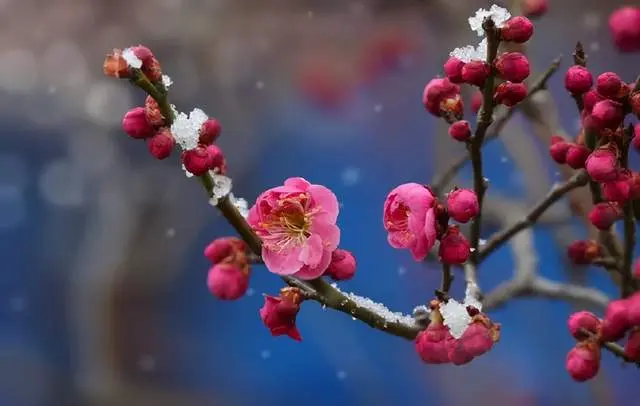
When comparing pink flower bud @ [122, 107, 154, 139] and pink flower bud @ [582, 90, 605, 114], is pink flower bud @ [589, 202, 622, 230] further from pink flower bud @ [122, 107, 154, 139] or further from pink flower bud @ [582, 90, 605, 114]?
pink flower bud @ [122, 107, 154, 139]

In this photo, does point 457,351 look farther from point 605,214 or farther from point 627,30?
point 627,30

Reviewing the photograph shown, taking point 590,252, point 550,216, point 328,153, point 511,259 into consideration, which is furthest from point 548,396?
point 590,252

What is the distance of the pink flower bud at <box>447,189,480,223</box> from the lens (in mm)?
407

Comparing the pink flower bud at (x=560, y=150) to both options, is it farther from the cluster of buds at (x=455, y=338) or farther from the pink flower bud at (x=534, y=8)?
the pink flower bud at (x=534, y=8)

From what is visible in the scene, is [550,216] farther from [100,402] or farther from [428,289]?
[100,402]

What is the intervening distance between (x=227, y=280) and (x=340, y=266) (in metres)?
0.06

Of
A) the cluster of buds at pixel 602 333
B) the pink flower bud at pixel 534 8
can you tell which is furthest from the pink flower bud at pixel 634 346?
the pink flower bud at pixel 534 8

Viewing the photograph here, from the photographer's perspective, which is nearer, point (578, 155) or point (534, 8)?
point (578, 155)

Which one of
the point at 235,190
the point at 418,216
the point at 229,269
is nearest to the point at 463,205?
the point at 418,216

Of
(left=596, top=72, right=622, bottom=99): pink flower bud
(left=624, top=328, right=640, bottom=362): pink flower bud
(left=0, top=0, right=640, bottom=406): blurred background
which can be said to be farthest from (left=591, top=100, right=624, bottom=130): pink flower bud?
(left=0, top=0, right=640, bottom=406): blurred background

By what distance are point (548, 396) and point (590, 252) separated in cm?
69

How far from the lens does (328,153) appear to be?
124 cm

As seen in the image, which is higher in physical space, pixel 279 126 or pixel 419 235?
pixel 279 126

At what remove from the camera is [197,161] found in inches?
15.7
